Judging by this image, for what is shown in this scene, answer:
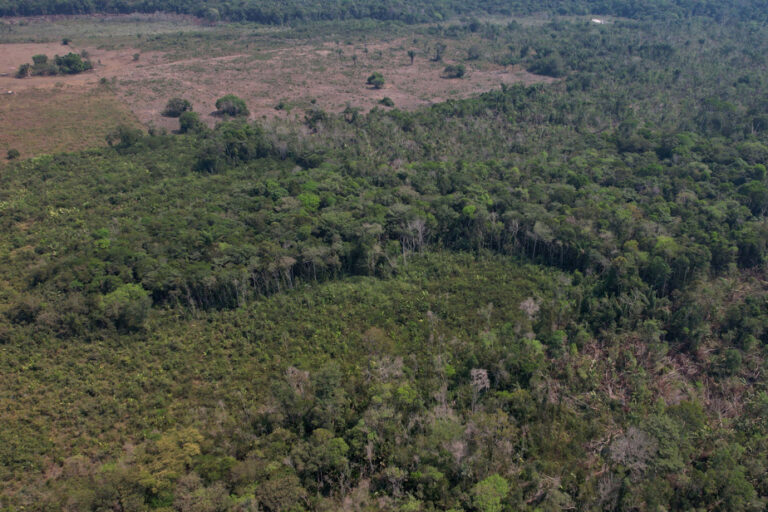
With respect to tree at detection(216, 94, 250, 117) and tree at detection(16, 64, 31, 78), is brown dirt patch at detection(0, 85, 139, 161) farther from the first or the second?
tree at detection(216, 94, 250, 117)

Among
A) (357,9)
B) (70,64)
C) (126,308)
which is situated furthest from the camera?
(357,9)

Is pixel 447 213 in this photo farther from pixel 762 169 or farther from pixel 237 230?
pixel 762 169

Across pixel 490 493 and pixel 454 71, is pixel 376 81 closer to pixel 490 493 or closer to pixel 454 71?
pixel 454 71

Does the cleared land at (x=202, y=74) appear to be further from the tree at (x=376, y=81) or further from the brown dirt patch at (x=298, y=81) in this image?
the tree at (x=376, y=81)

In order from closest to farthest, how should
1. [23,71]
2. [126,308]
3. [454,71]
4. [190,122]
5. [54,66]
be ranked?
[126,308], [190,122], [23,71], [54,66], [454,71]

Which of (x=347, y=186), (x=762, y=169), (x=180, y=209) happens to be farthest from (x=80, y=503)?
(x=762, y=169)

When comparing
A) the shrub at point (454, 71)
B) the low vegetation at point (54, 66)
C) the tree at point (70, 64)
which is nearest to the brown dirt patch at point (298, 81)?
the shrub at point (454, 71)

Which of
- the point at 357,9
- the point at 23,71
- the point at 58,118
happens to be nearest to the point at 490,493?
the point at 58,118
